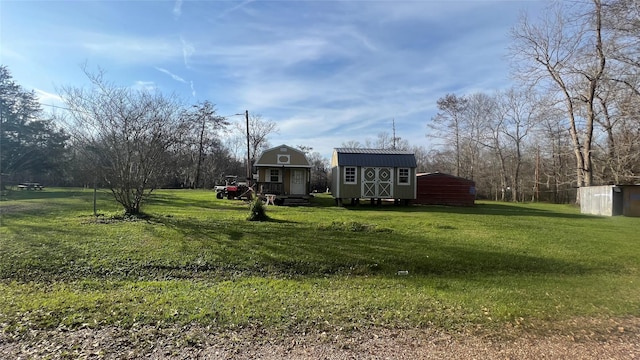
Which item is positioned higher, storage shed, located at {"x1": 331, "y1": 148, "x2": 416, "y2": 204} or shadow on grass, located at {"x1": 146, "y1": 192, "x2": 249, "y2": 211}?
storage shed, located at {"x1": 331, "y1": 148, "x2": 416, "y2": 204}

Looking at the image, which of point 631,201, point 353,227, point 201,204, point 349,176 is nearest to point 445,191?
point 349,176

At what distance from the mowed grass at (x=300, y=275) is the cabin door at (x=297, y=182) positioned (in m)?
12.6

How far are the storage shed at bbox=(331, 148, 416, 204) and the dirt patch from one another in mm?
17757

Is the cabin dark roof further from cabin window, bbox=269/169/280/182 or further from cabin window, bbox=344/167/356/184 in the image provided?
cabin window, bbox=269/169/280/182

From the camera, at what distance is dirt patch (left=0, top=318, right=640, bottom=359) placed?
3.53 metres

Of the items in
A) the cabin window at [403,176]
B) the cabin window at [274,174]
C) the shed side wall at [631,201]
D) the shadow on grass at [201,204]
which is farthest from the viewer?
the cabin window at [274,174]

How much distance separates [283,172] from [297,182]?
1.16 meters

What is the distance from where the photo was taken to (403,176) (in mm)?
22234

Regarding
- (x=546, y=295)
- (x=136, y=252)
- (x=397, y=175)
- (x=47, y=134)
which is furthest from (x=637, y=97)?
(x=47, y=134)

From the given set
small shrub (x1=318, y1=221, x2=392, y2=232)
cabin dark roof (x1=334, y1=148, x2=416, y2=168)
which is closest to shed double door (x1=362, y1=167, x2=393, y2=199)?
cabin dark roof (x1=334, y1=148, x2=416, y2=168)

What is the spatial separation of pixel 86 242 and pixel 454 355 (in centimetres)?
809

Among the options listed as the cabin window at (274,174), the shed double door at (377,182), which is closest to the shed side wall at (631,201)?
the shed double door at (377,182)

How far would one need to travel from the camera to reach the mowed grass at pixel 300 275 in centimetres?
455

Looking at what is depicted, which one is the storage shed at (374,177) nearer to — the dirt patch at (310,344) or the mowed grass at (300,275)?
the mowed grass at (300,275)
